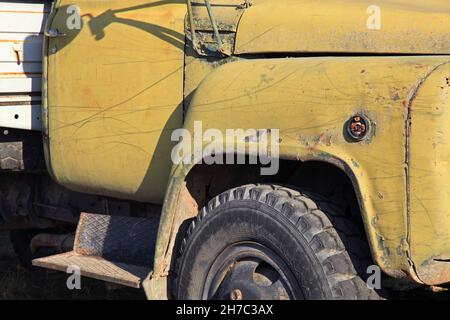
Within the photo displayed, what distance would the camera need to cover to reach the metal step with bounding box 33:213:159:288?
4262 mm

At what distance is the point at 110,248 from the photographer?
14.7ft

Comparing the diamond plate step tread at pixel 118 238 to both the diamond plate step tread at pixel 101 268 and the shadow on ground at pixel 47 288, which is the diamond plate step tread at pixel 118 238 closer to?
the diamond plate step tread at pixel 101 268

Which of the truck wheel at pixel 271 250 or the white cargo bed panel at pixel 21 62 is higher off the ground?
the white cargo bed panel at pixel 21 62

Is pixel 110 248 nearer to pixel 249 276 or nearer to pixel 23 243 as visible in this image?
pixel 249 276

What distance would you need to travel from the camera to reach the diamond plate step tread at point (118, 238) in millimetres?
4367

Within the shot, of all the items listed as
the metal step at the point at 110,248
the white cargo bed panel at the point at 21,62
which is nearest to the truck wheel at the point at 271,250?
the metal step at the point at 110,248

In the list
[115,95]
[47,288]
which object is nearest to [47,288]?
[47,288]

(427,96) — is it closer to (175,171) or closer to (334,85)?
(334,85)

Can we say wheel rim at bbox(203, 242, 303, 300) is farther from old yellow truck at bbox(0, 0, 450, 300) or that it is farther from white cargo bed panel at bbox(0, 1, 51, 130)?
white cargo bed panel at bbox(0, 1, 51, 130)

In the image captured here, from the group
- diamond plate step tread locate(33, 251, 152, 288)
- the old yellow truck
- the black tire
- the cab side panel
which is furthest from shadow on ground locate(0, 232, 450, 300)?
the cab side panel

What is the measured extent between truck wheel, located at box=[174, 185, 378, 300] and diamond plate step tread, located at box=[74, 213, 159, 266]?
1.77ft

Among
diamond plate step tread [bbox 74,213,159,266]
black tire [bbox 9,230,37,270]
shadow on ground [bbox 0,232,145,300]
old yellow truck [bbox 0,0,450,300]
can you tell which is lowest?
shadow on ground [bbox 0,232,145,300]

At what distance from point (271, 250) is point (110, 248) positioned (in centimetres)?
124

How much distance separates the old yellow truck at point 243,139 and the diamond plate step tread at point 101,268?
0.03 ft
